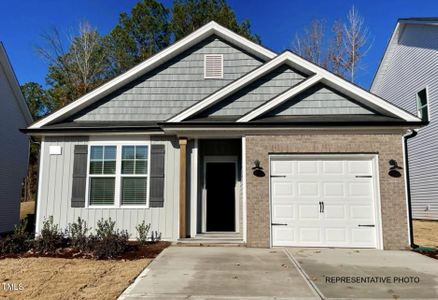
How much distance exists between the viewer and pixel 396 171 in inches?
365

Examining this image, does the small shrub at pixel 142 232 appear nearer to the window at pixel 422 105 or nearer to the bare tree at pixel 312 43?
the window at pixel 422 105

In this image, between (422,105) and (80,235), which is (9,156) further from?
(422,105)

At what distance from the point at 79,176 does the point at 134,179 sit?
1.62m

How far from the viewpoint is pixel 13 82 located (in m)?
16.3

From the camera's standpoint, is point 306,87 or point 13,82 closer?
point 306,87

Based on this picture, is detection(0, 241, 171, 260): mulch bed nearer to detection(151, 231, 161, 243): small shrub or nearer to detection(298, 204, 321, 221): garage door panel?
detection(151, 231, 161, 243): small shrub

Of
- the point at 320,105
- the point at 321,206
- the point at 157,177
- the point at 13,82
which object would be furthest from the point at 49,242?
the point at 13,82

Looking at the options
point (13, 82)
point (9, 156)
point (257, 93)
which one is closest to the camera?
point (257, 93)

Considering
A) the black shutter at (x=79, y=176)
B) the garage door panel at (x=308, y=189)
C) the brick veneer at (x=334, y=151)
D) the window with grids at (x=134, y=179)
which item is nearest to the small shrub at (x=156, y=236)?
the window with grids at (x=134, y=179)

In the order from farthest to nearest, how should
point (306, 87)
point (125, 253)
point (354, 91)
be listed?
point (306, 87) → point (354, 91) → point (125, 253)

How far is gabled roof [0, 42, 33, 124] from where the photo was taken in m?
15.3

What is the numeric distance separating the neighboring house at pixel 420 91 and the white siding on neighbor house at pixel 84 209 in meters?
11.5

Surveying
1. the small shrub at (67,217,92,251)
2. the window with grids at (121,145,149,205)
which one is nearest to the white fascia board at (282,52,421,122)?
the window with grids at (121,145,149,205)

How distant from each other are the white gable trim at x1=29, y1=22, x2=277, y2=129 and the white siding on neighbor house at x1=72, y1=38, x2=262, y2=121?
0.57 feet
